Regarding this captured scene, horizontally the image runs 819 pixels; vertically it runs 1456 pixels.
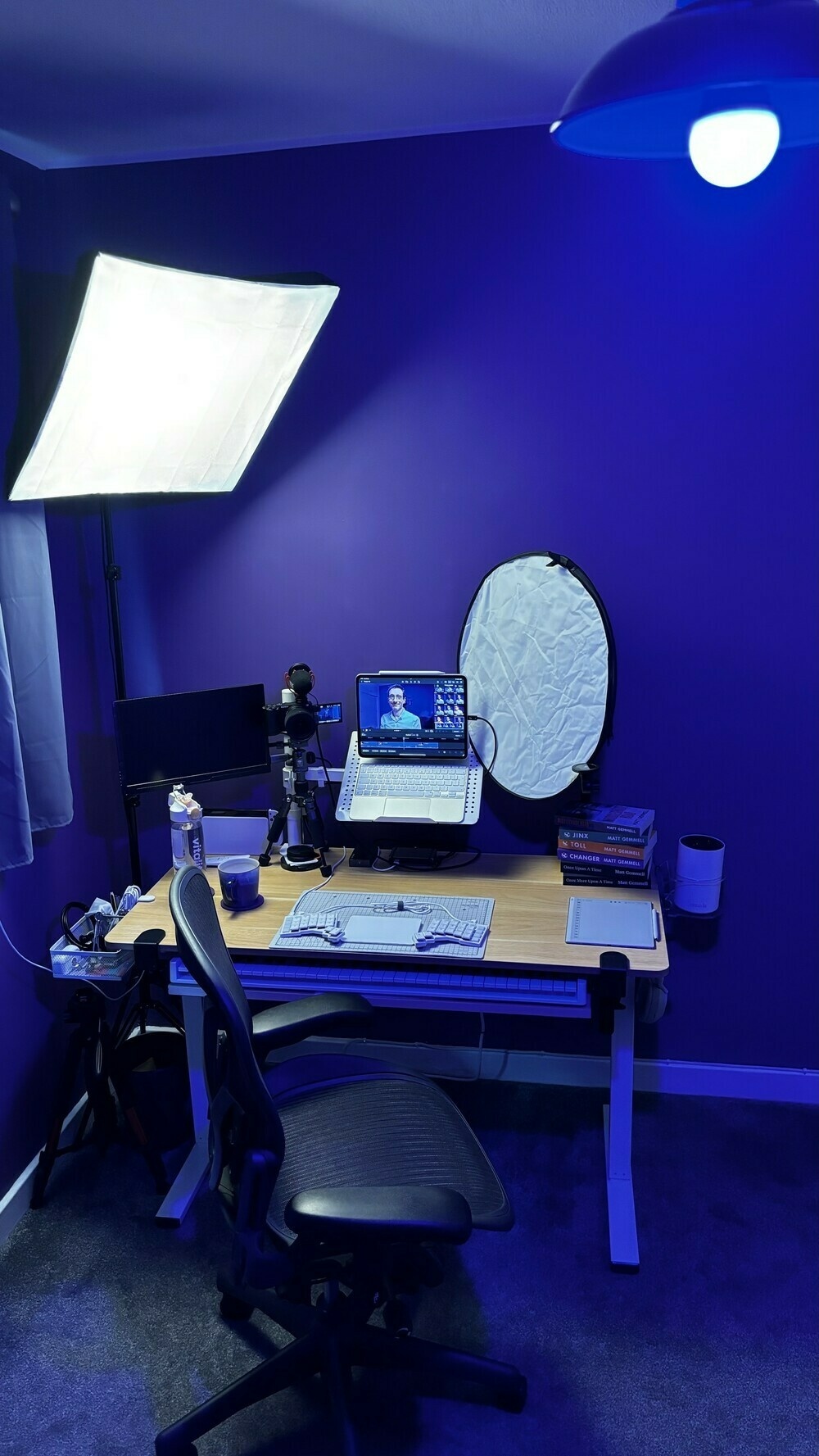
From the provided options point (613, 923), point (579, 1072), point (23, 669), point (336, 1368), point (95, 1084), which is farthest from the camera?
point (579, 1072)

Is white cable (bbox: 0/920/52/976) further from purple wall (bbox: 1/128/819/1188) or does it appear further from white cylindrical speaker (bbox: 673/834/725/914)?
white cylindrical speaker (bbox: 673/834/725/914)

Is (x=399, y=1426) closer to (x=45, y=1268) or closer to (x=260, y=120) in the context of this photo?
(x=45, y=1268)

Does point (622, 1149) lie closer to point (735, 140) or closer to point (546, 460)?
point (546, 460)

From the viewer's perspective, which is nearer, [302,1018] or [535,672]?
[302,1018]

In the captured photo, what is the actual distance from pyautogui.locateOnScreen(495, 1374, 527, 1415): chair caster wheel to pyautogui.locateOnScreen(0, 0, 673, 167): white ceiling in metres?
2.52

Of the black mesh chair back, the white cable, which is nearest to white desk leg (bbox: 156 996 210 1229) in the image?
the white cable

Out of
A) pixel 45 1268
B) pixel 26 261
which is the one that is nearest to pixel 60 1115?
pixel 45 1268

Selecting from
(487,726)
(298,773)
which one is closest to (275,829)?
(298,773)

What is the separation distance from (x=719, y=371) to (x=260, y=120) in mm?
1233

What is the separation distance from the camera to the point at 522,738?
2670mm

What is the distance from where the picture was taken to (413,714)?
2.65m

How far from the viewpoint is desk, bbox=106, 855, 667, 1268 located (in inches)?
85.0

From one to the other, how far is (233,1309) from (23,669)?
144 centimetres

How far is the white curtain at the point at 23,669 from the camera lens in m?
2.28
